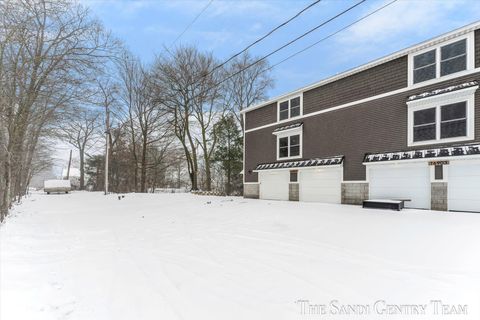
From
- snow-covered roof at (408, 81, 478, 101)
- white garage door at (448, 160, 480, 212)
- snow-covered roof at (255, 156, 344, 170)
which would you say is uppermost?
snow-covered roof at (408, 81, 478, 101)

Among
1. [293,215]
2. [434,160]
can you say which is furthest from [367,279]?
[434,160]

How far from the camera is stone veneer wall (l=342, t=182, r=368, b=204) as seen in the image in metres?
12.7

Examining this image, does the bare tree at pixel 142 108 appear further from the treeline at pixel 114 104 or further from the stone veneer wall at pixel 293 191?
the stone veneer wall at pixel 293 191

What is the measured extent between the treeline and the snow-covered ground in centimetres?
525

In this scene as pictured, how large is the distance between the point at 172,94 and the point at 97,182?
2142 cm

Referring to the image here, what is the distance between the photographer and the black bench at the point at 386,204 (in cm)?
1045

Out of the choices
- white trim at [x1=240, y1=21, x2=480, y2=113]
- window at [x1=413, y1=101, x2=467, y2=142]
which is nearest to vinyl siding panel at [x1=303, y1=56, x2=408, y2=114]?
white trim at [x1=240, y1=21, x2=480, y2=113]

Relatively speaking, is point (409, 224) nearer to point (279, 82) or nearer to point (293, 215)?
point (293, 215)

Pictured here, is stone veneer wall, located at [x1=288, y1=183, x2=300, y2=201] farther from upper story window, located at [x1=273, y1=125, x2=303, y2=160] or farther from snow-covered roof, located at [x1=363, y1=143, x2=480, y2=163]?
snow-covered roof, located at [x1=363, y1=143, x2=480, y2=163]

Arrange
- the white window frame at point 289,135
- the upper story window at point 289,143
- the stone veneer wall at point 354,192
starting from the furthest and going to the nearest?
the upper story window at point 289,143 → the white window frame at point 289,135 → the stone veneer wall at point 354,192

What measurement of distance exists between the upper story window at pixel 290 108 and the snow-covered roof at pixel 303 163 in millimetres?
2866

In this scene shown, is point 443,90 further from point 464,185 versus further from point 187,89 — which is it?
point 187,89

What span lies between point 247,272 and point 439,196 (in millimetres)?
9248

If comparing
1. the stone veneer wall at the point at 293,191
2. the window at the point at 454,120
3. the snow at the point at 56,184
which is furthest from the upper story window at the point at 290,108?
the snow at the point at 56,184
